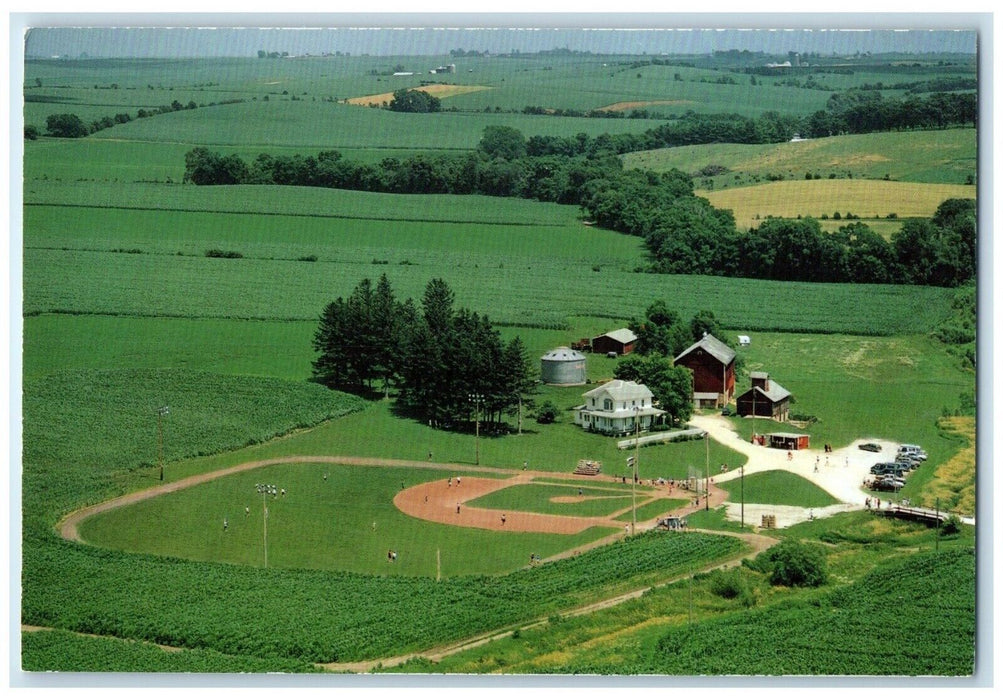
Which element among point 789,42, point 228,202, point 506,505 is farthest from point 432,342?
point 789,42

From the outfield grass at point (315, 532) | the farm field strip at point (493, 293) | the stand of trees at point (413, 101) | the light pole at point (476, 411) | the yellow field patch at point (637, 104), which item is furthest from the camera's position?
the yellow field patch at point (637, 104)

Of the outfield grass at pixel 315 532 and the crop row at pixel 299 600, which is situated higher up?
the outfield grass at pixel 315 532

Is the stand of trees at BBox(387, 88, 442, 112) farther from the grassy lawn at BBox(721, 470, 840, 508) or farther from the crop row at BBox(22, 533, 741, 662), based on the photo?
the crop row at BBox(22, 533, 741, 662)

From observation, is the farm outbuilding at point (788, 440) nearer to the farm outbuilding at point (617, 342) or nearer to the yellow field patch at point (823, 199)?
the farm outbuilding at point (617, 342)

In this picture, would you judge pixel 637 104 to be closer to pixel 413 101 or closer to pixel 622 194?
pixel 622 194

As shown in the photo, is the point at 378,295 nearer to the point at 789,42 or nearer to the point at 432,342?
the point at 432,342

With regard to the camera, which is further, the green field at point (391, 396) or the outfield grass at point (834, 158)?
the outfield grass at point (834, 158)

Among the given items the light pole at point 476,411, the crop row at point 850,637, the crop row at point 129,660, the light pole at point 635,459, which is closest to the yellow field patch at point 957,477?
the crop row at point 850,637
